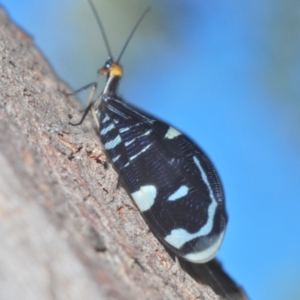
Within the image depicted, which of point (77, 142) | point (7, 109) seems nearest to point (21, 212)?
point (7, 109)

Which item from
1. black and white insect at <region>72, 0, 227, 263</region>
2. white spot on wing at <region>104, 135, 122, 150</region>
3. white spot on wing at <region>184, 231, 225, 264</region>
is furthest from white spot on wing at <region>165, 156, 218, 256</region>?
white spot on wing at <region>104, 135, 122, 150</region>

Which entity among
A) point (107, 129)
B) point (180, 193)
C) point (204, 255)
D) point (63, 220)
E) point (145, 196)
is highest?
point (107, 129)

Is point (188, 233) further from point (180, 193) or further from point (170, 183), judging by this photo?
point (170, 183)

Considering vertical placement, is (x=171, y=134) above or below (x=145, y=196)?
above

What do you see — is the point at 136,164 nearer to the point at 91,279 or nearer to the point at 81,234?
the point at 81,234

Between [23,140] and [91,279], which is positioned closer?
[91,279]

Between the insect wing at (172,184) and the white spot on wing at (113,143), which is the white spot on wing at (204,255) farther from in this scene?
the white spot on wing at (113,143)

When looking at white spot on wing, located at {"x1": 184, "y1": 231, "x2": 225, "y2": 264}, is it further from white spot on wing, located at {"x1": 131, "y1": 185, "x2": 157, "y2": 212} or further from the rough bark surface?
white spot on wing, located at {"x1": 131, "y1": 185, "x2": 157, "y2": 212}

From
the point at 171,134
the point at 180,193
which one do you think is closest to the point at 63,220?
the point at 180,193
